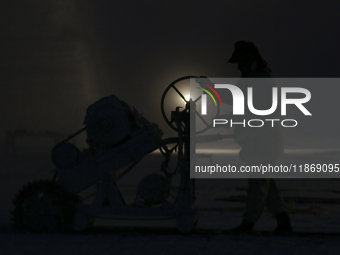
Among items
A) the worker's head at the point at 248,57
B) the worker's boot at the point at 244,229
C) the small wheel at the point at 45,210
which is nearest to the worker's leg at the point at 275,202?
the worker's boot at the point at 244,229

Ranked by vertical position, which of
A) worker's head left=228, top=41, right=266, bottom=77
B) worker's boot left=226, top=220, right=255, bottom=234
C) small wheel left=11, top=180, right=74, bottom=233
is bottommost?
worker's boot left=226, top=220, right=255, bottom=234

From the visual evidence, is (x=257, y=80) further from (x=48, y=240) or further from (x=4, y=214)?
(x=4, y=214)

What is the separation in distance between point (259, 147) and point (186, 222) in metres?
0.95

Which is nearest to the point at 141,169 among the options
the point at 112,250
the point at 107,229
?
the point at 107,229

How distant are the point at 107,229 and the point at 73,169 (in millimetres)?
673

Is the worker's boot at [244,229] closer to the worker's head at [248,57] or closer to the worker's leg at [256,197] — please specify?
the worker's leg at [256,197]

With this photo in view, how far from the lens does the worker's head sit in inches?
149

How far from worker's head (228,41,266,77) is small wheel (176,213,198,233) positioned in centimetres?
145

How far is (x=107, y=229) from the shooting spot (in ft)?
12.7

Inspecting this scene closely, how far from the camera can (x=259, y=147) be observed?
12.2ft

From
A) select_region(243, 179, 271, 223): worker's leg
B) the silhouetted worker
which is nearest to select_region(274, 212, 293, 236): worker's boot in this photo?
the silhouetted worker

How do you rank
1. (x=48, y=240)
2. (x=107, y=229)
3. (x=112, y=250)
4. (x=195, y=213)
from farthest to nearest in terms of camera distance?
(x=107, y=229) < (x=195, y=213) < (x=48, y=240) < (x=112, y=250)

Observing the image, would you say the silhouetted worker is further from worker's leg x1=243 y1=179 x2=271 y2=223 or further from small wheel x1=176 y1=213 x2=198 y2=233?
small wheel x1=176 y1=213 x2=198 y2=233

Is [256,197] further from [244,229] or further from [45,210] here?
→ [45,210]
